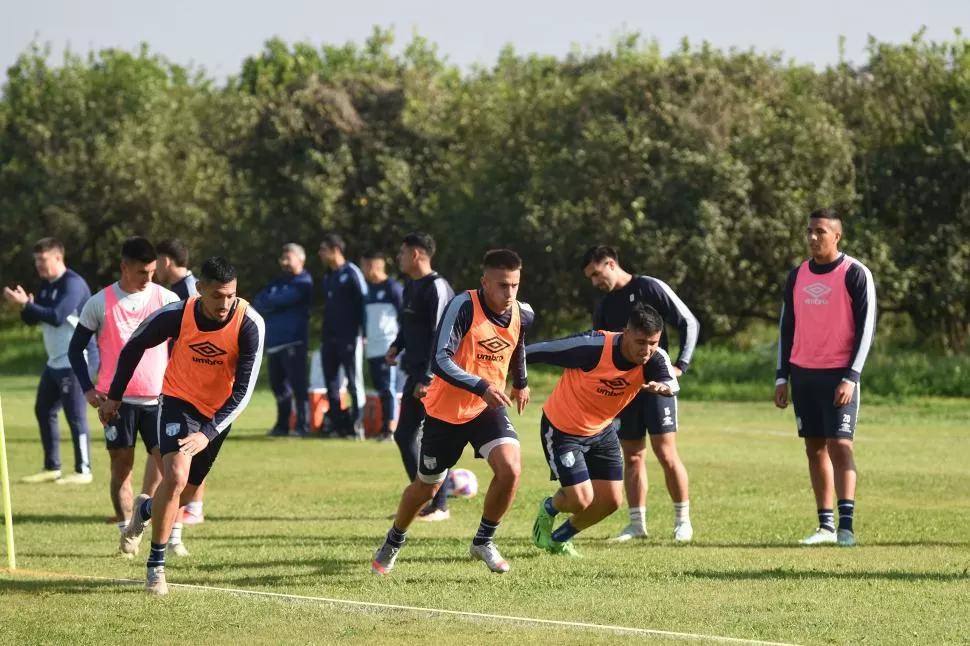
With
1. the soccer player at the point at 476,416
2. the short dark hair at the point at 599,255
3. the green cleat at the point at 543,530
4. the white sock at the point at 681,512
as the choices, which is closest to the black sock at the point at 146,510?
the soccer player at the point at 476,416

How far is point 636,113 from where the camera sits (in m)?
34.2

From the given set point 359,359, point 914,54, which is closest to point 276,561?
point 359,359

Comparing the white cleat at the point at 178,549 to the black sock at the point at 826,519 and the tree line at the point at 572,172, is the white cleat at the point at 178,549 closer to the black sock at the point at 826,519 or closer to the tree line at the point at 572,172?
the black sock at the point at 826,519

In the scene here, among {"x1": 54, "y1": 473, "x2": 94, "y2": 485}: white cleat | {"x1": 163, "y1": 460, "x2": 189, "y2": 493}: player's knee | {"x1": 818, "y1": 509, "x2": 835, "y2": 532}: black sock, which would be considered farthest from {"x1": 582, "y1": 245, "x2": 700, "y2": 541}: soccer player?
{"x1": 54, "y1": 473, "x2": 94, "y2": 485}: white cleat

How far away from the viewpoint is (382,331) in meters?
19.8

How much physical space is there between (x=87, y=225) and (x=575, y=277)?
67.8ft

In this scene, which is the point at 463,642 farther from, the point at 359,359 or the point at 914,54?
the point at 914,54

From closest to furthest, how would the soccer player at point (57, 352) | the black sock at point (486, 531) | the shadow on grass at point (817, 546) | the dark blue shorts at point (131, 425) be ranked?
the black sock at point (486, 531), the shadow on grass at point (817, 546), the dark blue shorts at point (131, 425), the soccer player at point (57, 352)

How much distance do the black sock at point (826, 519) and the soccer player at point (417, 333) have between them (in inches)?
118

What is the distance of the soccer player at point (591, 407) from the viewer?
952 cm

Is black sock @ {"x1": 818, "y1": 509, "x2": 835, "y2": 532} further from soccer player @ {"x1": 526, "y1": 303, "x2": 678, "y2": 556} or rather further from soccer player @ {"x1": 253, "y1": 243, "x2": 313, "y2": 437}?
Answer: soccer player @ {"x1": 253, "y1": 243, "x2": 313, "y2": 437}

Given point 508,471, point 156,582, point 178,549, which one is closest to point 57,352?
point 178,549

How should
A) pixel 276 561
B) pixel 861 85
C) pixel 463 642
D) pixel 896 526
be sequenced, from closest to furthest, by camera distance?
pixel 463 642 < pixel 276 561 < pixel 896 526 < pixel 861 85

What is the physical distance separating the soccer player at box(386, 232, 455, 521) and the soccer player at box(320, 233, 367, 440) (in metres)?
6.78
